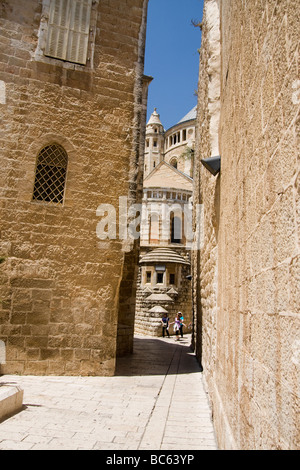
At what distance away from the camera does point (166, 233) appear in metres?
30.7

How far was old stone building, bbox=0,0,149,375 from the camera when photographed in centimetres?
643

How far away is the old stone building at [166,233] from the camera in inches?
755

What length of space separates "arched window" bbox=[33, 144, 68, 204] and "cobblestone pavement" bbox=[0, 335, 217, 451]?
342cm

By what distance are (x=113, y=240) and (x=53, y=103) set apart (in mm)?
3070

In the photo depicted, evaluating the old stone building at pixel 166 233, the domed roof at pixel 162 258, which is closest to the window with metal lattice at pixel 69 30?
the old stone building at pixel 166 233

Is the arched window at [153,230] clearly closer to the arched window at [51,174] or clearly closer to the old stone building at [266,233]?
the arched window at [51,174]

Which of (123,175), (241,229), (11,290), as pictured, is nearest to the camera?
(241,229)

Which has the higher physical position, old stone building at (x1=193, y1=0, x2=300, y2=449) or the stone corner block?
old stone building at (x1=193, y1=0, x2=300, y2=449)

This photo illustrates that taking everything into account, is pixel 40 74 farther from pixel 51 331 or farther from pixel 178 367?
pixel 178 367

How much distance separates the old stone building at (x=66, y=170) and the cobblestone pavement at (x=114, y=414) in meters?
0.80

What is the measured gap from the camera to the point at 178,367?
7879 millimetres

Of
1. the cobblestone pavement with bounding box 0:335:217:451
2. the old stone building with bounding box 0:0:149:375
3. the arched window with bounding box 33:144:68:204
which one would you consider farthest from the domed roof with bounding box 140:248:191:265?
the arched window with bounding box 33:144:68:204

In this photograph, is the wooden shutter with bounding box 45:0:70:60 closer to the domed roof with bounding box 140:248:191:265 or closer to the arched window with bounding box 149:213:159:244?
the domed roof with bounding box 140:248:191:265
